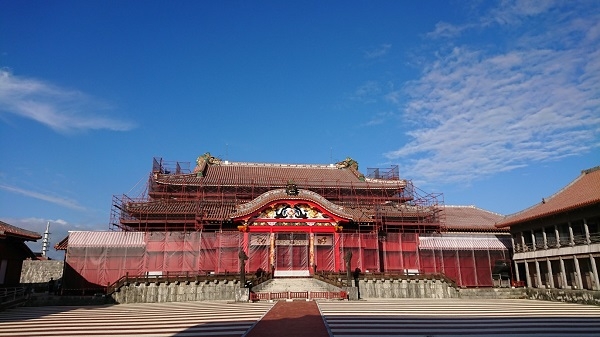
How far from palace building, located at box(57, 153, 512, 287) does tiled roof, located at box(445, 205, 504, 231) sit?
9.0 inches

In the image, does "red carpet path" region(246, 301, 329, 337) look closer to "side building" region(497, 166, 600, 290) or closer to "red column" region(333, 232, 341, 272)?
"red column" region(333, 232, 341, 272)

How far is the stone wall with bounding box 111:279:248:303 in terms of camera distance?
93.2ft

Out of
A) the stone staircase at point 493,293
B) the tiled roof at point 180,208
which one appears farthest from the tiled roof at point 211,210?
the stone staircase at point 493,293

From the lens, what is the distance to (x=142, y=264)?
32844 mm

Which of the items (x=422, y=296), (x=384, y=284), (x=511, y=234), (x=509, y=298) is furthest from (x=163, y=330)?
(x=511, y=234)

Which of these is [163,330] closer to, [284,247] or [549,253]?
[284,247]

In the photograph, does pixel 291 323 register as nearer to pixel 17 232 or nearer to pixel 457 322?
pixel 457 322

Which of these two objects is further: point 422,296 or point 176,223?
point 176,223

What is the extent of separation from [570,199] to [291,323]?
2319cm

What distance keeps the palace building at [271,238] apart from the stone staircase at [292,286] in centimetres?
282

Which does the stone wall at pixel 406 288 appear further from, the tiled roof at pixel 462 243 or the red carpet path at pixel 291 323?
the red carpet path at pixel 291 323

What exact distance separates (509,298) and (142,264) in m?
28.9

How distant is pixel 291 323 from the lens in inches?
623

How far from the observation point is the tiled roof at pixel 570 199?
26.2m
